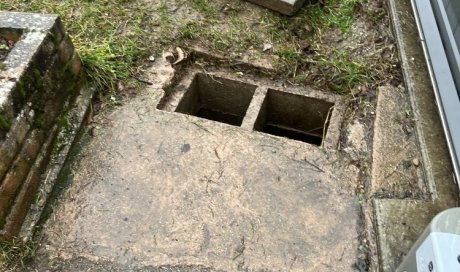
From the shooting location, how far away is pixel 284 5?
3629 mm

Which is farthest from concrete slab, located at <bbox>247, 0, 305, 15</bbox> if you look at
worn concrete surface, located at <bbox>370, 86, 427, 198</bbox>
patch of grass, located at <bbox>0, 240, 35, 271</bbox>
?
patch of grass, located at <bbox>0, 240, 35, 271</bbox>

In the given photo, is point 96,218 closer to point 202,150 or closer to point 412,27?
point 202,150

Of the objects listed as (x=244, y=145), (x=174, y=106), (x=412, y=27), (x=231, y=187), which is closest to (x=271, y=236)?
(x=231, y=187)

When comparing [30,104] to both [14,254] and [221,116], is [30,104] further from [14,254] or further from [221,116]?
[221,116]

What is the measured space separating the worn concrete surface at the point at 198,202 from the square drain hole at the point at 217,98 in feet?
1.67

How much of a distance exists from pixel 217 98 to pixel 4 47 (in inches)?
60.5

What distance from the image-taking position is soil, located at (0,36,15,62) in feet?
8.50

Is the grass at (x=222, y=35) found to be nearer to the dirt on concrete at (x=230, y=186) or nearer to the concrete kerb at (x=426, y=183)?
the dirt on concrete at (x=230, y=186)

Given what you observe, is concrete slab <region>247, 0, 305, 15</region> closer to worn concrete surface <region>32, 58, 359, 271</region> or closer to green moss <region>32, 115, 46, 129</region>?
worn concrete surface <region>32, 58, 359, 271</region>

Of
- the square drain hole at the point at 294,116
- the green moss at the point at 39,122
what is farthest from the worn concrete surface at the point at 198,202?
the square drain hole at the point at 294,116

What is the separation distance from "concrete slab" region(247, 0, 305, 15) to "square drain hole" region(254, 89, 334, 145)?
785 mm

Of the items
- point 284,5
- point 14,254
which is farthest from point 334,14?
point 14,254

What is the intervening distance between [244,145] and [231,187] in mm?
334

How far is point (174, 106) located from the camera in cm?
316
